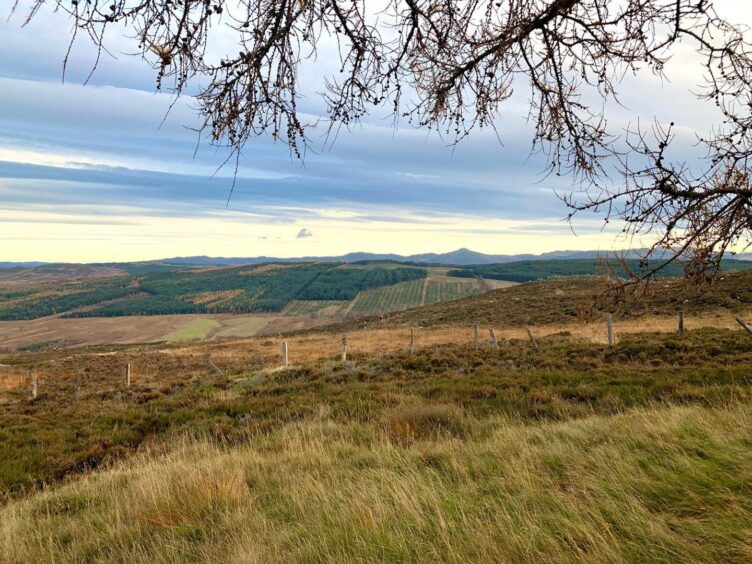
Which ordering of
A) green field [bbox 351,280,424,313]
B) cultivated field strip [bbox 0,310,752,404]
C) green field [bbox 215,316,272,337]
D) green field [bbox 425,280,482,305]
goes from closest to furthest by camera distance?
cultivated field strip [bbox 0,310,752,404]
green field [bbox 215,316,272,337]
green field [bbox 425,280,482,305]
green field [bbox 351,280,424,313]

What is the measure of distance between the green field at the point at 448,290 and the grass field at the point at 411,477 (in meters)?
127

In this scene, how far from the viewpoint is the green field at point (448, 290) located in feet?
468

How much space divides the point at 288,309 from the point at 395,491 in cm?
16758

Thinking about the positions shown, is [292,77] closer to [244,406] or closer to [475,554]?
[475,554]

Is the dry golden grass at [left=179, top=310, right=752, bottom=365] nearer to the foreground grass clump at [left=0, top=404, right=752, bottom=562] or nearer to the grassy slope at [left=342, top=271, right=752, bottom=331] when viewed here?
the grassy slope at [left=342, top=271, right=752, bottom=331]

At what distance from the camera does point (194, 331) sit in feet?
366

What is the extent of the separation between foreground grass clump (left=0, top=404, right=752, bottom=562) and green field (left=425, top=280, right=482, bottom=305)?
131m

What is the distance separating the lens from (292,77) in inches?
120

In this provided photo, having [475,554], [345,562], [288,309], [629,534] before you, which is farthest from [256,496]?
[288,309]

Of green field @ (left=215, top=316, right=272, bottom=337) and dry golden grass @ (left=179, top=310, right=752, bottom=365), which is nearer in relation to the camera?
dry golden grass @ (left=179, top=310, right=752, bottom=365)

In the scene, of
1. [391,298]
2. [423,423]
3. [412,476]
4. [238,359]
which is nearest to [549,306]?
[238,359]

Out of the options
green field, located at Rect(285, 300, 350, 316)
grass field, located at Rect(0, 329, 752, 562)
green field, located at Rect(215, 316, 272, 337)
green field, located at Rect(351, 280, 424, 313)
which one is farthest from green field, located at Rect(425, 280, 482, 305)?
grass field, located at Rect(0, 329, 752, 562)

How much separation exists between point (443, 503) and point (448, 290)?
154440 mm

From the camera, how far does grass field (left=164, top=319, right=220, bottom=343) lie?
329ft
